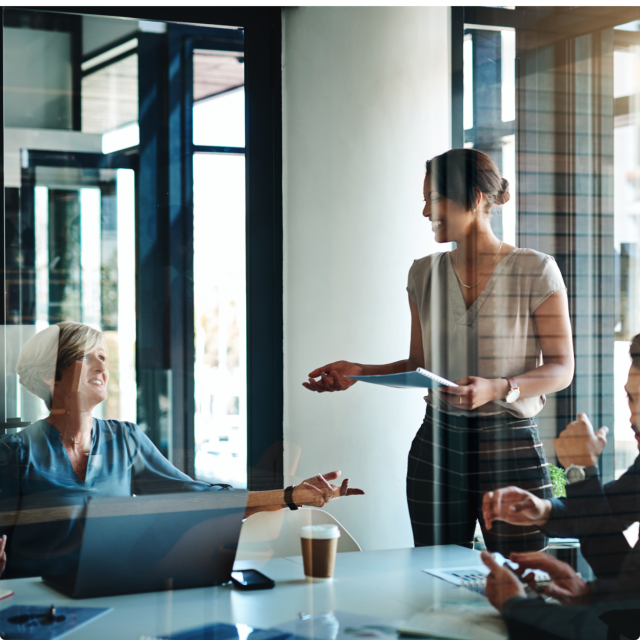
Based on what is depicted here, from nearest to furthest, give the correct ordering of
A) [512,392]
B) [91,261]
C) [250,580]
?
[250,580], [91,261], [512,392]

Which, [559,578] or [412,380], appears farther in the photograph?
[412,380]

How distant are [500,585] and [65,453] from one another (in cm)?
104

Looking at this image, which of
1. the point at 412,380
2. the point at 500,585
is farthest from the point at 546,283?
the point at 500,585

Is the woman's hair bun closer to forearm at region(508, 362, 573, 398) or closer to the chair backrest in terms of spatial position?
forearm at region(508, 362, 573, 398)

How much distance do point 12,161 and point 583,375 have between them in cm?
142

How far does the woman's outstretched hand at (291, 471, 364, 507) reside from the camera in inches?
62.1

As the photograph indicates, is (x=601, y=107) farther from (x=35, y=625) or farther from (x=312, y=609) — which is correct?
(x=35, y=625)

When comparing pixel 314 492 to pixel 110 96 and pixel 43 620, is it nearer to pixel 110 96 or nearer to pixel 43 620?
pixel 43 620

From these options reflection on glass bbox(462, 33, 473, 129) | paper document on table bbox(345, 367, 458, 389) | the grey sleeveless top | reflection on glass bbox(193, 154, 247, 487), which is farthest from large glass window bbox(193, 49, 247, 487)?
reflection on glass bbox(462, 33, 473, 129)

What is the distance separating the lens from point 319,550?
1.47m

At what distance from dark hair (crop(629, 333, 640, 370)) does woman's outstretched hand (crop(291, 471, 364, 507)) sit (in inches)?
28.4

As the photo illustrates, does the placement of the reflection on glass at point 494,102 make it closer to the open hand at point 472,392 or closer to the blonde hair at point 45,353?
the open hand at point 472,392

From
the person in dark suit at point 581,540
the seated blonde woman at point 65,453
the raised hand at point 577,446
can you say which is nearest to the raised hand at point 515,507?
the person in dark suit at point 581,540

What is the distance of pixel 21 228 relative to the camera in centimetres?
142
